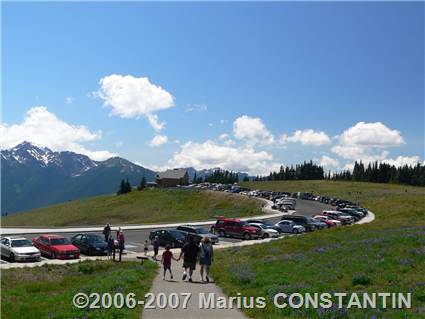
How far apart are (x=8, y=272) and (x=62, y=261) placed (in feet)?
18.6

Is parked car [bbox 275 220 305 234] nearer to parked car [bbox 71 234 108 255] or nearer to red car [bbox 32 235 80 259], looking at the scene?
parked car [bbox 71 234 108 255]

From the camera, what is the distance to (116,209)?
373ft

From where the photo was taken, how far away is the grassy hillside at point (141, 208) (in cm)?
9062

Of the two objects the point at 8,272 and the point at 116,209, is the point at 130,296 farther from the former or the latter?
the point at 116,209

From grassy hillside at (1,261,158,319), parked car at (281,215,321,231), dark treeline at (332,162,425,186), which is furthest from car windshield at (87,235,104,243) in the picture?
dark treeline at (332,162,425,186)

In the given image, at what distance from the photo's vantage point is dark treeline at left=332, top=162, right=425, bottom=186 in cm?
14812

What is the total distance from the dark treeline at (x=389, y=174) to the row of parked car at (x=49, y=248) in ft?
454

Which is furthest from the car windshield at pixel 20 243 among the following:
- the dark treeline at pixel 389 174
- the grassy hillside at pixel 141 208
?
the dark treeline at pixel 389 174

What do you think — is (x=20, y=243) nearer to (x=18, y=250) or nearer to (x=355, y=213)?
(x=18, y=250)

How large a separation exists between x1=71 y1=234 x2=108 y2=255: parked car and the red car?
5.37ft

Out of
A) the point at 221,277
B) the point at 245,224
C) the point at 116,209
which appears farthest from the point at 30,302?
the point at 116,209

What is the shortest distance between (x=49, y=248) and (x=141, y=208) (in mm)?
79285

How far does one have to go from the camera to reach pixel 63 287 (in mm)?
19359

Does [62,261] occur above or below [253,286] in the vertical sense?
below
